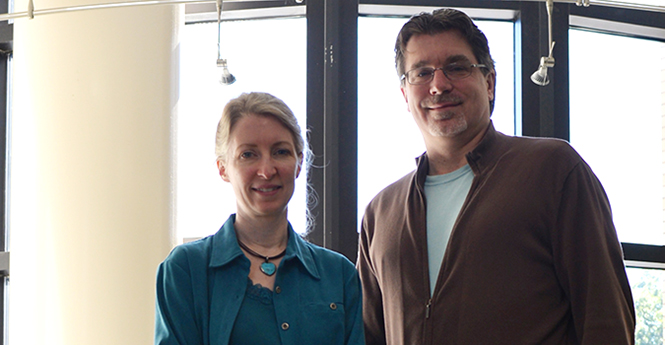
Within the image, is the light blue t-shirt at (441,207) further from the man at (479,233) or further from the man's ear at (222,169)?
the man's ear at (222,169)

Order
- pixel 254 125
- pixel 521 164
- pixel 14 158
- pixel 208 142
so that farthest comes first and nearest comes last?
pixel 208 142 → pixel 14 158 → pixel 521 164 → pixel 254 125

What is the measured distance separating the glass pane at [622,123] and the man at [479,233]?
58.5 inches

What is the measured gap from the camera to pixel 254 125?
1.89m

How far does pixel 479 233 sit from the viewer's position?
2.02 meters

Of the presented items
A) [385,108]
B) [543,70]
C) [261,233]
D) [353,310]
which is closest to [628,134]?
[385,108]

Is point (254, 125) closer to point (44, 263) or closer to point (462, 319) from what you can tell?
point (462, 319)

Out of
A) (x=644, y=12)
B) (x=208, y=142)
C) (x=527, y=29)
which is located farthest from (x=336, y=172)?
(x=644, y=12)

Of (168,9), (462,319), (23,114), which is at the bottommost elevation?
(462,319)

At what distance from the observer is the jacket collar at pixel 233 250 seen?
1.83 meters

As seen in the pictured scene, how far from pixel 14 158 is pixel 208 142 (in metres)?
0.86

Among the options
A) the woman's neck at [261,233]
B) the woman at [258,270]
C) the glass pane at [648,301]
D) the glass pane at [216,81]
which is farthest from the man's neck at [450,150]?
the glass pane at [648,301]

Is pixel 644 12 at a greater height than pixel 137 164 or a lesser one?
greater

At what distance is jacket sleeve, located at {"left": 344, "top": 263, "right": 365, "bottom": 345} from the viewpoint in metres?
1.90

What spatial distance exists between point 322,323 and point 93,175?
1.35m
